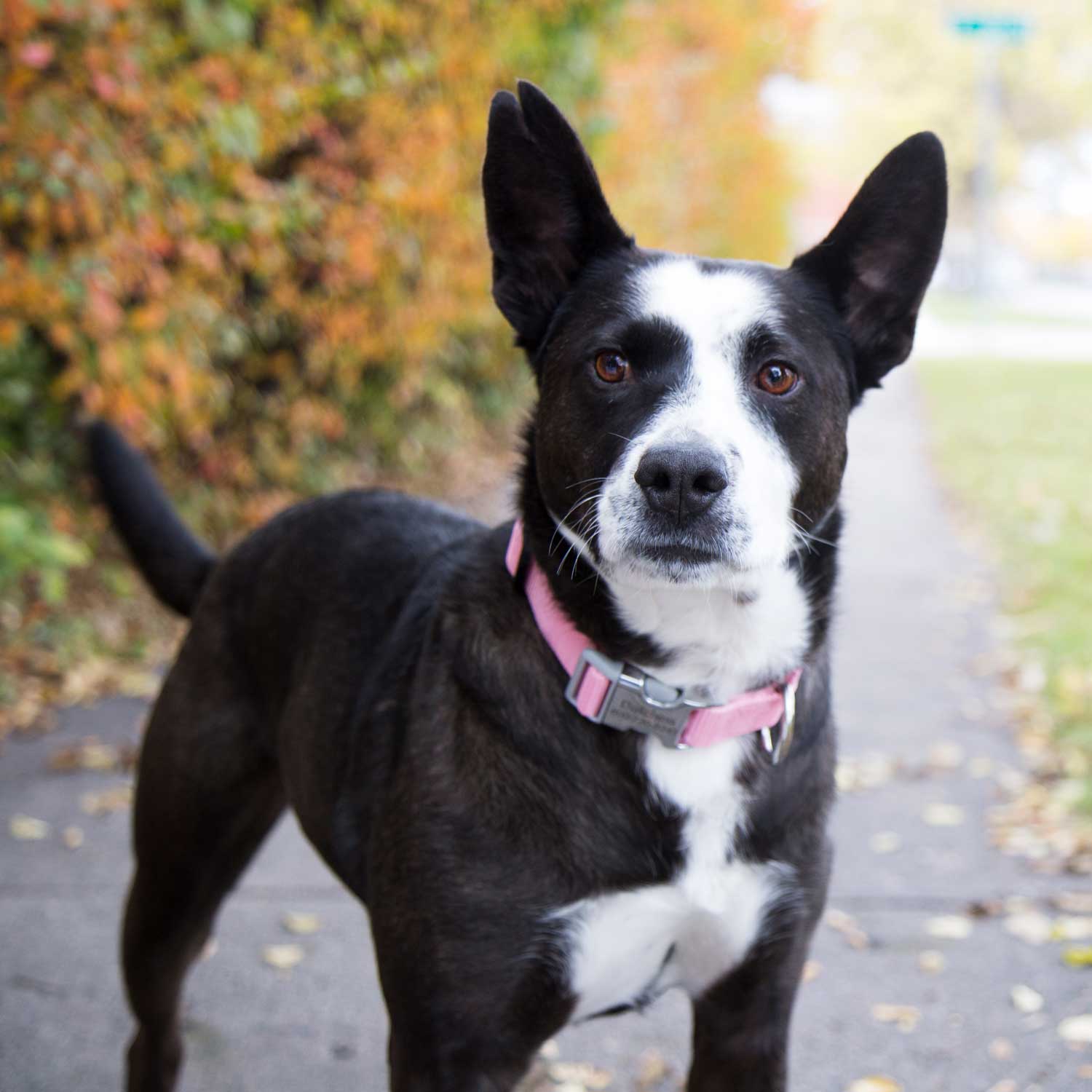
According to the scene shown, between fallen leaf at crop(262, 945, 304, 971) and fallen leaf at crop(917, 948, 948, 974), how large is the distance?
5.32ft

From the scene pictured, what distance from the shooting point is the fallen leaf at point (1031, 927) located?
11.8ft

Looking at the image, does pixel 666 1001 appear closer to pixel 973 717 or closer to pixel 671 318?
pixel 671 318

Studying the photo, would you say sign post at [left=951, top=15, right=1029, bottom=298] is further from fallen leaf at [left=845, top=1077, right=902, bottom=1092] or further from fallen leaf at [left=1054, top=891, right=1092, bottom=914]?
fallen leaf at [left=845, top=1077, right=902, bottom=1092]

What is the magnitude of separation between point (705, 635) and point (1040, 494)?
27.3 ft

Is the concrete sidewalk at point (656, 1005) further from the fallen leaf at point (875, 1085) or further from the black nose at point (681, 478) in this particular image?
the black nose at point (681, 478)

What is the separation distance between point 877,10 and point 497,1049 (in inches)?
1574

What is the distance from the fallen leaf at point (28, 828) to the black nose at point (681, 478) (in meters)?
2.81

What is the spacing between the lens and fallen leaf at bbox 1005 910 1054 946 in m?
3.61

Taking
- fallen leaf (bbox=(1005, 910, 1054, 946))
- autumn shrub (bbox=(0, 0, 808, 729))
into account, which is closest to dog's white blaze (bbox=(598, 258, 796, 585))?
fallen leaf (bbox=(1005, 910, 1054, 946))

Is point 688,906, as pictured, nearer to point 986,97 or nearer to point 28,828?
point 28,828

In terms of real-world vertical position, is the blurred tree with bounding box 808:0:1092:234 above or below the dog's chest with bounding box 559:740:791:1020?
above

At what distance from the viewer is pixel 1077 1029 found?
3.16m

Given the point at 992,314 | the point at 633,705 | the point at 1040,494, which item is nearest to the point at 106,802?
the point at 633,705

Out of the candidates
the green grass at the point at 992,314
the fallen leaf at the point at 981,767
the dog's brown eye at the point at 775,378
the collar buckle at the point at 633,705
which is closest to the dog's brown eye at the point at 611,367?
the dog's brown eye at the point at 775,378
